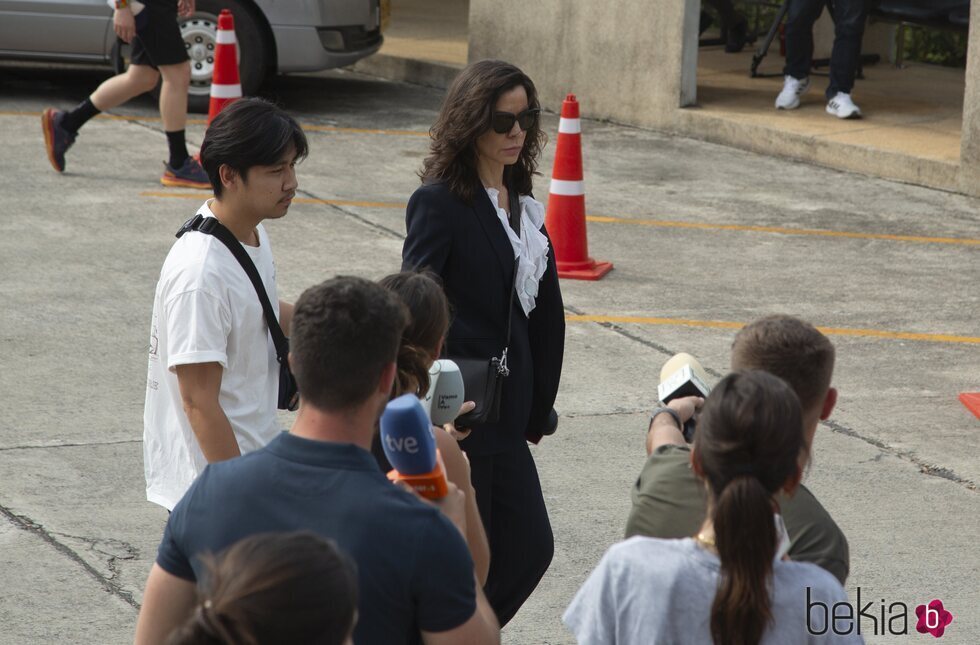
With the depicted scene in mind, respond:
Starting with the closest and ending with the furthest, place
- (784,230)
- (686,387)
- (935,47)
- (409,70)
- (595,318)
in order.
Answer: (686,387)
(595,318)
(784,230)
(409,70)
(935,47)

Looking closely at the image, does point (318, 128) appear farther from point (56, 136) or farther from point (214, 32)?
point (56, 136)

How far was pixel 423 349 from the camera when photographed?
3072mm

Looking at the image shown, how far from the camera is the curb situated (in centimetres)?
1412

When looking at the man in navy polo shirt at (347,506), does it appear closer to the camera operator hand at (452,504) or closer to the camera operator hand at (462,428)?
the camera operator hand at (452,504)

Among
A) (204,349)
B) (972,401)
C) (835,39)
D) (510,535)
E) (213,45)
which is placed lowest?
(972,401)

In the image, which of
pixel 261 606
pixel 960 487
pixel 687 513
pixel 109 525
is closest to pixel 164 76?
pixel 109 525

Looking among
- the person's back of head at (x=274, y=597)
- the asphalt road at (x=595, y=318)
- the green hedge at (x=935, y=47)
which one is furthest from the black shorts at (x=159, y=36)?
the green hedge at (x=935, y=47)

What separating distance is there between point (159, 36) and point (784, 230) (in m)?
4.21

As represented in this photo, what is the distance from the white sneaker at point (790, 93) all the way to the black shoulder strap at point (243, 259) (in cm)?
938

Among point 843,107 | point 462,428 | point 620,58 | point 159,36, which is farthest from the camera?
point 620,58

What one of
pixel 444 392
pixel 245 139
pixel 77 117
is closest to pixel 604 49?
pixel 77 117

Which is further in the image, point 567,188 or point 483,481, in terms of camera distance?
point 567,188

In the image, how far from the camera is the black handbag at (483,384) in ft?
12.5

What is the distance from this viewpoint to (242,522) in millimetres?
2338
